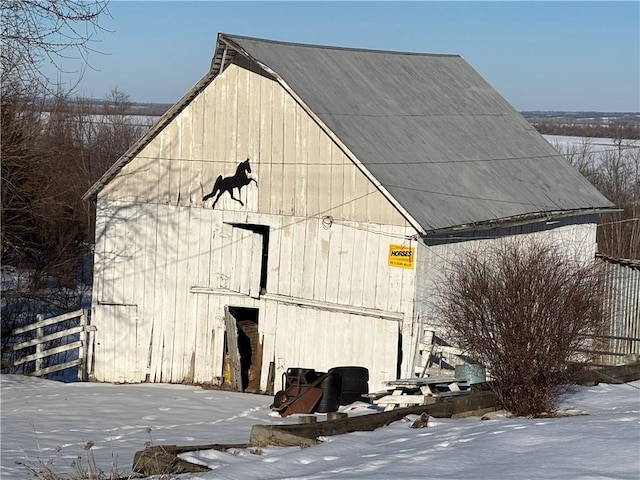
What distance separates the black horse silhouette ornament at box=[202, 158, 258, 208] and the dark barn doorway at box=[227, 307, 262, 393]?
84.4 inches

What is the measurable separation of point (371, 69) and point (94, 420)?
10.4 m

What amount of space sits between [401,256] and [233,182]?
384cm

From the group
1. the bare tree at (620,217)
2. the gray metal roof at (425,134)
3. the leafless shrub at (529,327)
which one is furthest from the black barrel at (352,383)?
the bare tree at (620,217)

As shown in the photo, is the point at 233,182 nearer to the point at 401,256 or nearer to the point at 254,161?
the point at 254,161

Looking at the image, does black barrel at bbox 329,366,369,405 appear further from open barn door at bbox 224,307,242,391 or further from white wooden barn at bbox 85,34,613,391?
open barn door at bbox 224,307,242,391

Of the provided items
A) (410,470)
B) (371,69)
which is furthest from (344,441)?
(371,69)

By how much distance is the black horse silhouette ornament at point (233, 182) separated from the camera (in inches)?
709

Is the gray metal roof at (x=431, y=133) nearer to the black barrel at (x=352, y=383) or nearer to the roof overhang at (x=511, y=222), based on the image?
the roof overhang at (x=511, y=222)

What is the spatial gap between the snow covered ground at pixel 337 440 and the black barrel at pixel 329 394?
1.98ft

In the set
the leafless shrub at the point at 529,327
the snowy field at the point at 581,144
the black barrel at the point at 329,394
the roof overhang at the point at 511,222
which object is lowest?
the black barrel at the point at 329,394

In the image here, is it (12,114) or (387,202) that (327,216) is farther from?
(12,114)

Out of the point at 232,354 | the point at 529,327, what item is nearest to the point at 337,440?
the point at 529,327

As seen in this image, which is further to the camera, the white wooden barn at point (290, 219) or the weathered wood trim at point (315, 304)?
the white wooden barn at point (290, 219)

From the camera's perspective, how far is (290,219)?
17422 millimetres
